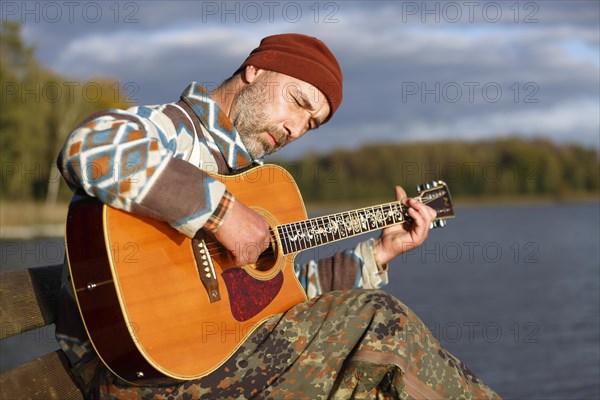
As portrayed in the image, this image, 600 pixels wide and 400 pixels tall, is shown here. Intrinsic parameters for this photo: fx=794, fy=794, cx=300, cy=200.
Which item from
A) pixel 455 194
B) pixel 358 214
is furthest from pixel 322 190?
pixel 358 214

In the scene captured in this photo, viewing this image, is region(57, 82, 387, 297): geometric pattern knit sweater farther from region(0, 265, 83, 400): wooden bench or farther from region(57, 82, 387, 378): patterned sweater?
region(0, 265, 83, 400): wooden bench

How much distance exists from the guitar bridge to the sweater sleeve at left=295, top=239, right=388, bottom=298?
0.69 meters

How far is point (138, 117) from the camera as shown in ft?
8.82

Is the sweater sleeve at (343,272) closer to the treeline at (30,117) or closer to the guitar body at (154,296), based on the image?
the guitar body at (154,296)

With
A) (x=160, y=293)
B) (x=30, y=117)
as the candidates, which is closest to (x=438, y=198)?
(x=160, y=293)

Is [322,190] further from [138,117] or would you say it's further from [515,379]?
[138,117]

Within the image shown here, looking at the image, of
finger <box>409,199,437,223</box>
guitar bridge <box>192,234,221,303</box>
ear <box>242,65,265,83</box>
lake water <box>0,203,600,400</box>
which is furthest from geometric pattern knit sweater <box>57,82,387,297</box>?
lake water <box>0,203,600,400</box>

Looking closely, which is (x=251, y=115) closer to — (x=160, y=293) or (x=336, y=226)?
(x=336, y=226)

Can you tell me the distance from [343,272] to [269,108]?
2.56 ft

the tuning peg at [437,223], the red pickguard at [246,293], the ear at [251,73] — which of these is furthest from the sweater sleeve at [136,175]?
the tuning peg at [437,223]

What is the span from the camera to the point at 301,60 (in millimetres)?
3264

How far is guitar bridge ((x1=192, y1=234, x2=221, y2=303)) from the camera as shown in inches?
107

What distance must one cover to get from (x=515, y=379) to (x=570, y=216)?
2570 centimetres

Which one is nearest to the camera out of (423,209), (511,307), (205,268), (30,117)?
(205,268)
